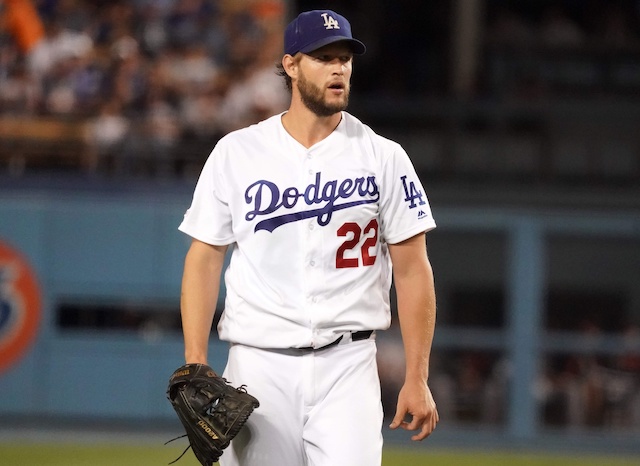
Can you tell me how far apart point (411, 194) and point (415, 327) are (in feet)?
1.47

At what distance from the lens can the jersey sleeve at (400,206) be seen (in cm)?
383

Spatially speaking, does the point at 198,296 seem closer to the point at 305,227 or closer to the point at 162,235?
the point at 305,227

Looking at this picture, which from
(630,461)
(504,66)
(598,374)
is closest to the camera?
(630,461)

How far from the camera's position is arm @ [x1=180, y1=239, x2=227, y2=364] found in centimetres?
379

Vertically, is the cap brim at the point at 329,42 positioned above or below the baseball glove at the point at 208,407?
above

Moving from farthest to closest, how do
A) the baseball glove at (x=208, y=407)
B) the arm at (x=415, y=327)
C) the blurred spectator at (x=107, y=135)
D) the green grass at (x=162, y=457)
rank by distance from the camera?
the blurred spectator at (x=107, y=135) → the green grass at (x=162, y=457) → the arm at (x=415, y=327) → the baseball glove at (x=208, y=407)

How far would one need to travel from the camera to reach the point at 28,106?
11.3m

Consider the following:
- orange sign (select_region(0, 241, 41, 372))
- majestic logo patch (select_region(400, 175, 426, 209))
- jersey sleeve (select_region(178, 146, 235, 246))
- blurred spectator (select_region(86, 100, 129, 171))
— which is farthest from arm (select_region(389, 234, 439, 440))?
orange sign (select_region(0, 241, 41, 372))

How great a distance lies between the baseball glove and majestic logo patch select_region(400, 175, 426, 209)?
2.69 feet

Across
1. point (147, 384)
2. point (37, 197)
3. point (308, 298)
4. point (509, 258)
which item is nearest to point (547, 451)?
point (509, 258)

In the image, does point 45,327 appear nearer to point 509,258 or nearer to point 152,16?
point 152,16

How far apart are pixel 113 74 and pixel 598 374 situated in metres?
5.55

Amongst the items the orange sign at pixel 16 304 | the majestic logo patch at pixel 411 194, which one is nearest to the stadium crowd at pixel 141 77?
the orange sign at pixel 16 304

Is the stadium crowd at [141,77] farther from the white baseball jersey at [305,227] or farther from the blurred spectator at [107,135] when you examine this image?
the white baseball jersey at [305,227]
